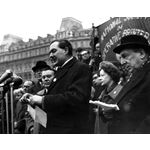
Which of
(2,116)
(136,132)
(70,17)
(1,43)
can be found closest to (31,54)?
(1,43)

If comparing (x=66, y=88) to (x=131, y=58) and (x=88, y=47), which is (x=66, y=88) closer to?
(x=131, y=58)

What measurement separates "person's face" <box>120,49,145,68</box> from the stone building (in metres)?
0.46

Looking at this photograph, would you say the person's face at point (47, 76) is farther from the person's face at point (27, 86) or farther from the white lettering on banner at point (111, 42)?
the white lettering on banner at point (111, 42)

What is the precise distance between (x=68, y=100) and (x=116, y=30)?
87 cm

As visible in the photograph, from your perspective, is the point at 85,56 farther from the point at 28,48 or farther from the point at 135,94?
the point at 135,94

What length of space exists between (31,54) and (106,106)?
101cm

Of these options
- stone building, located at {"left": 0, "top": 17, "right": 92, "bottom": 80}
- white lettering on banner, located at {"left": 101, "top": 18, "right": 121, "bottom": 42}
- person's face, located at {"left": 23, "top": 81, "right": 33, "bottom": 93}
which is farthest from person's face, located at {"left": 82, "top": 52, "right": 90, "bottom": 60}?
person's face, located at {"left": 23, "top": 81, "right": 33, "bottom": 93}

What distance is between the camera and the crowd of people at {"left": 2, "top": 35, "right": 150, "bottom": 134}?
1225mm

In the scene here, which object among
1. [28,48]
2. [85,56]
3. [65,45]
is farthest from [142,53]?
[28,48]

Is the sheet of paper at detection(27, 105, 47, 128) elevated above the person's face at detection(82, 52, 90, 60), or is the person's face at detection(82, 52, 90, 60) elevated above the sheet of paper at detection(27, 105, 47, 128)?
the person's face at detection(82, 52, 90, 60)

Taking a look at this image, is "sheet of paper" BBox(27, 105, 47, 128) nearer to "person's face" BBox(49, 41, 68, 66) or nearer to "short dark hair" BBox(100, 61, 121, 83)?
"person's face" BBox(49, 41, 68, 66)

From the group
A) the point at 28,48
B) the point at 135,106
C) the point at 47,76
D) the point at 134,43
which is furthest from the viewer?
the point at 28,48

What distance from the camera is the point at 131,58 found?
1390 mm

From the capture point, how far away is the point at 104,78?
161cm
